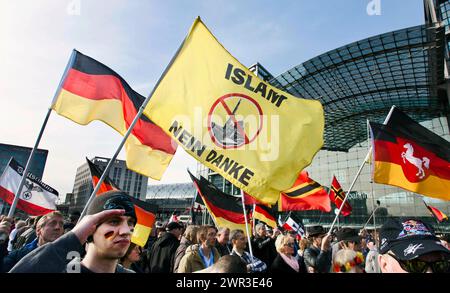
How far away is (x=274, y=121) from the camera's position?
3877 mm

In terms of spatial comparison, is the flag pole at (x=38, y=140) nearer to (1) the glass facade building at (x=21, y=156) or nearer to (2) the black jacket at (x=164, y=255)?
(2) the black jacket at (x=164, y=255)

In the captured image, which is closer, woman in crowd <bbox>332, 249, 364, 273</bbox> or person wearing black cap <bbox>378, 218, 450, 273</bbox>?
person wearing black cap <bbox>378, 218, 450, 273</bbox>

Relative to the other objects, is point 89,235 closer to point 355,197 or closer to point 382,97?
point 382,97

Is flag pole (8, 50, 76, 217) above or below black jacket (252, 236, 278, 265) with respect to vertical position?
above

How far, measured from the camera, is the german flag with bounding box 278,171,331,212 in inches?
354

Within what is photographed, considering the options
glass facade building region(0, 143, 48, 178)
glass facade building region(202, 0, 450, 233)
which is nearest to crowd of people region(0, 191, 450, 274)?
glass facade building region(202, 0, 450, 233)

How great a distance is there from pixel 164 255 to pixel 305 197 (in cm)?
583

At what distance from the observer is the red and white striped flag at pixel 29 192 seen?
7052 millimetres

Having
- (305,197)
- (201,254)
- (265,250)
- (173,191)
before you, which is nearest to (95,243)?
(201,254)

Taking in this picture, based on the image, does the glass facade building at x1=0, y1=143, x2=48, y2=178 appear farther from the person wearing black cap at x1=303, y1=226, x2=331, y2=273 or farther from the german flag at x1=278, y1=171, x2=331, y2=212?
the person wearing black cap at x1=303, y1=226, x2=331, y2=273

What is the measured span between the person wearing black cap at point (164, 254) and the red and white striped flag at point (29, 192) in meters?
4.32

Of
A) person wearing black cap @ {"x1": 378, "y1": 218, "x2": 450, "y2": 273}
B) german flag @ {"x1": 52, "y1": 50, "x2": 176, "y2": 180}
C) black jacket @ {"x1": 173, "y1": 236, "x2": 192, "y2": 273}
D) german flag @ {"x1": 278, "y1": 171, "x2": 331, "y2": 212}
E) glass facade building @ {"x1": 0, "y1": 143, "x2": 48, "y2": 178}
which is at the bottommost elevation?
black jacket @ {"x1": 173, "y1": 236, "x2": 192, "y2": 273}

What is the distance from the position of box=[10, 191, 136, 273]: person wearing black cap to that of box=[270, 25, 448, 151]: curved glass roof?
26487 mm
